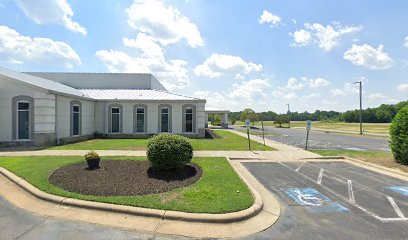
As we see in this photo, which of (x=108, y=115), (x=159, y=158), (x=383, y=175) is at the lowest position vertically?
(x=383, y=175)

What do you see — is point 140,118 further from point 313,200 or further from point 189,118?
point 313,200

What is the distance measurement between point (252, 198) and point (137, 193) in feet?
10.1

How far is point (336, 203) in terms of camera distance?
6.26m

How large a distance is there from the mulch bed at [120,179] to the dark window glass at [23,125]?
9366 mm

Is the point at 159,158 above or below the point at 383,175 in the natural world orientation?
above

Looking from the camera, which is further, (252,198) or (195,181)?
(195,181)

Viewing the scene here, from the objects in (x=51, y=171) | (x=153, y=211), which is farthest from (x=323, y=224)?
(x=51, y=171)

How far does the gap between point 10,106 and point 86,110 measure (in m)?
5.69

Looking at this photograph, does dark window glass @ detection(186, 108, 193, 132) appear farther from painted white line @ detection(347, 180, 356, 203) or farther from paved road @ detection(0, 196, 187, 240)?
paved road @ detection(0, 196, 187, 240)

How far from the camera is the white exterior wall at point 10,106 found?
15438 millimetres

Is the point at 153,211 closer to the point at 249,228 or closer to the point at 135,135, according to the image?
the point at 249,228

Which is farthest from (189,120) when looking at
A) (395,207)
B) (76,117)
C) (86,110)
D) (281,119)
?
(281,119)

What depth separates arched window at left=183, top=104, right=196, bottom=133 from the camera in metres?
22.4

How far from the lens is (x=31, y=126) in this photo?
15664mm
